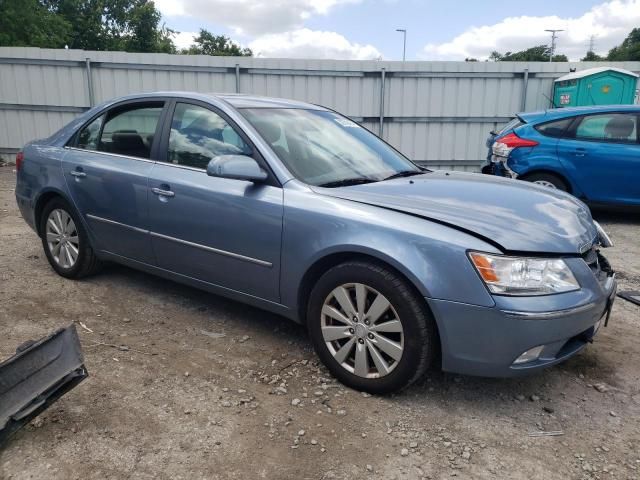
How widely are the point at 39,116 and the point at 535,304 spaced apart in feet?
36.4

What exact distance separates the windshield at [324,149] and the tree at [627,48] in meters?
70.1

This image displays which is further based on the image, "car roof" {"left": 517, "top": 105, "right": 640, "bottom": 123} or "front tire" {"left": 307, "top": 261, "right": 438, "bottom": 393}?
"car roof" {"left": 517, "top": 105, "right": 640, "bottom": 123}

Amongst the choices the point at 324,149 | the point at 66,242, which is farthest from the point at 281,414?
the point at 66,242

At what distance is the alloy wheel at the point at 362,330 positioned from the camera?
2.56 m

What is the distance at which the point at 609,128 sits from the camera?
662cm

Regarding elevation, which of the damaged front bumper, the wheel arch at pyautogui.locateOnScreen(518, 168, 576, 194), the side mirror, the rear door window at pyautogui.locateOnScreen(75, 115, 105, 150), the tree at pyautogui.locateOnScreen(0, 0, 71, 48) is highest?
the tree at pyautogui.locateOnScreen(0, 0, 71, 48)

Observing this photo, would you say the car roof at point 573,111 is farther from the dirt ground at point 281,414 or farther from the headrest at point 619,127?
the dirt ground at point 281,414

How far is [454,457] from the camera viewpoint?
89.2 inches

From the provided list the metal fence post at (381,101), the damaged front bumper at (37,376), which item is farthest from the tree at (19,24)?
the damaged front bumper at (37,376)

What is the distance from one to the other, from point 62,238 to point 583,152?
19.6 ft

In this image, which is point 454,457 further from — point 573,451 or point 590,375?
point 590,375

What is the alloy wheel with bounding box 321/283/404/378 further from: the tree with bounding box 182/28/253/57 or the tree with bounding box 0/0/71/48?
the tree with bounding box 182/28/253/57

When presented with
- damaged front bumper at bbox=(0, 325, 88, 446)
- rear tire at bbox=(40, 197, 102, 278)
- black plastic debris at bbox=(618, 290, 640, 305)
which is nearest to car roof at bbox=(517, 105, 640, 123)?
black plastic debris at bbox=(618, 290, 640, 305)

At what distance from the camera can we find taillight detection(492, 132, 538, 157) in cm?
682
